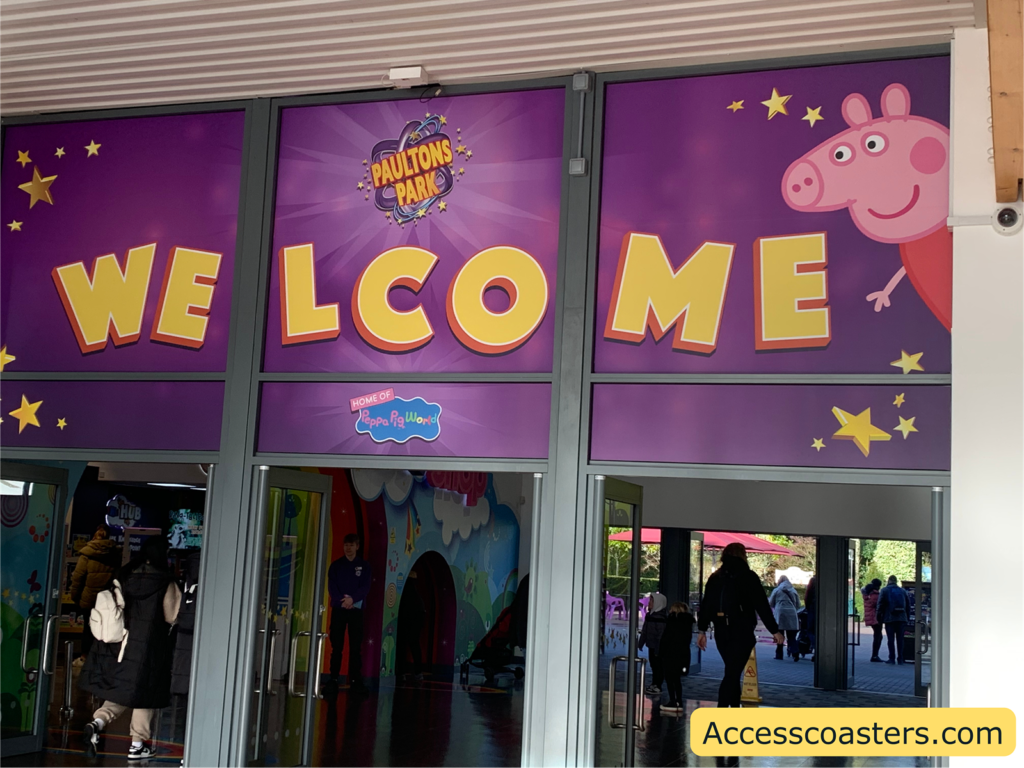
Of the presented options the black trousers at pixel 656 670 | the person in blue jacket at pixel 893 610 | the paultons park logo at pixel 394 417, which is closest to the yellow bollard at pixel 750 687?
the black trousers at pixel 656 670

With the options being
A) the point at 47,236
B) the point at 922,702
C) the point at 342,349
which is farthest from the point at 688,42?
the point at 922,702

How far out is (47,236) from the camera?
6812mm

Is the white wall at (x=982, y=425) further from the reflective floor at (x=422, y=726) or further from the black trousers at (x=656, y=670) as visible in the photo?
the black trousers at (x=656, y=670)

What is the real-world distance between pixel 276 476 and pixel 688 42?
3.52m

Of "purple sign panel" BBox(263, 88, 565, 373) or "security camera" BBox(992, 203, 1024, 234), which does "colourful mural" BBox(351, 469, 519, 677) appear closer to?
"purple sign panel" BBox(263, 88, 565, 373)

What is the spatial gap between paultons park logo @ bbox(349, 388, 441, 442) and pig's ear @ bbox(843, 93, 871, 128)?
9.11ft

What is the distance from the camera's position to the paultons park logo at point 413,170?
6.13m

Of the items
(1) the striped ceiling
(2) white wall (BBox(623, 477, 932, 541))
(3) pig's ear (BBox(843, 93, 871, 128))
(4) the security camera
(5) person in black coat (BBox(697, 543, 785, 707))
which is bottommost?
(5) person in black coat (BBox(697, 543, 785, 707))

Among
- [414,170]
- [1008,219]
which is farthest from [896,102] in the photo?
[414,170]

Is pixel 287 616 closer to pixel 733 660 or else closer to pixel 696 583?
pixel 733 660

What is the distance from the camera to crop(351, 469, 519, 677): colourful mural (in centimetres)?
1117

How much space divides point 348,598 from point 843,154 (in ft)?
20.5

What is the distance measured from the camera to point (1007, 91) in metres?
4.33

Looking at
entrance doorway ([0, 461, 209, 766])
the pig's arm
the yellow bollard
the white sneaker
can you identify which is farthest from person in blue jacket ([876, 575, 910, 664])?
the white sneaker
